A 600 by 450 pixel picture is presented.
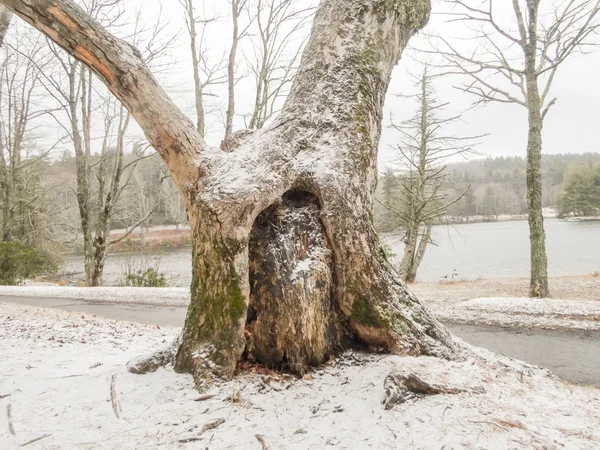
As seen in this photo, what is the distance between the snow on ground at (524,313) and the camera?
5836mm

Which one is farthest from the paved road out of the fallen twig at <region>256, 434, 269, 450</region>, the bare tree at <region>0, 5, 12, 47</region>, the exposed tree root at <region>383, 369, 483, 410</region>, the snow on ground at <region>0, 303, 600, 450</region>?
the bare tree at <region>0, 5, 12, 47</region>

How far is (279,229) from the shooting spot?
8.89 ft

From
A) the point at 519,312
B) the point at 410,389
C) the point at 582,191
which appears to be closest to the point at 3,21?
the point at 410,389

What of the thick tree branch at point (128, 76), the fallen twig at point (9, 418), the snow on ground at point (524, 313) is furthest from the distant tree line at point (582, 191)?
the fallen twig at point (9, 418)

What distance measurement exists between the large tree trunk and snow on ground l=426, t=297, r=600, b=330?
4.02m

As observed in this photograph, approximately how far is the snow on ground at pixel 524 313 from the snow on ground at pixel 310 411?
3375 mm

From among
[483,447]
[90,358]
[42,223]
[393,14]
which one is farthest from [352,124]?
[42,223]

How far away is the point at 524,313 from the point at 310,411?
6.03 m

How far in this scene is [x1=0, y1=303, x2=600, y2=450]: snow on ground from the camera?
6.50ft

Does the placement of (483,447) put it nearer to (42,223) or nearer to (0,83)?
(0,83)

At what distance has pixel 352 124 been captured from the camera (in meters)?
3.02

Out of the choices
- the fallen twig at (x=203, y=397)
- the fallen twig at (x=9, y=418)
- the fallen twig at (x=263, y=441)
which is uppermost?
the fallen twig at (x=203, y=397)

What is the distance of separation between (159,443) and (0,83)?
20631 mm

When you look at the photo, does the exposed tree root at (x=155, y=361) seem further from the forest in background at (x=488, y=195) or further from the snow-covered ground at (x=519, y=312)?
the forest in background at (x=488, y=195)
